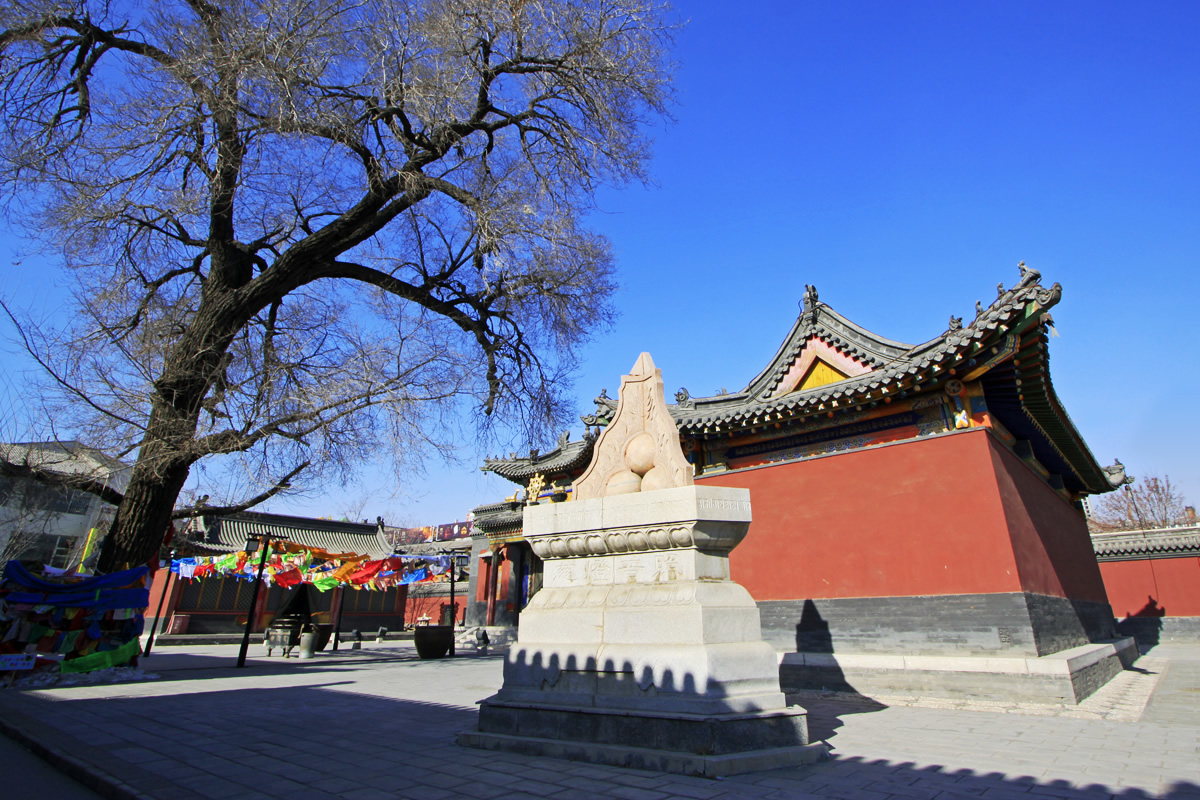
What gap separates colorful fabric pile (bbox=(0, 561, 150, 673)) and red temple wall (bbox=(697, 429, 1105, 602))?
9.78 meters

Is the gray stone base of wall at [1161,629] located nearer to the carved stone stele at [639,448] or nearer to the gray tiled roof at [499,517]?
the gray tiled roof at [499,517]

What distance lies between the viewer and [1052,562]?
1074 centimetres

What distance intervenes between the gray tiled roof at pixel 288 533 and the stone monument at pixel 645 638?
72.8 feet

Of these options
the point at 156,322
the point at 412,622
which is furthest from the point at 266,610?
the point at 156,322

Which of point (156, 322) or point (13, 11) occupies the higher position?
point (13, 11)

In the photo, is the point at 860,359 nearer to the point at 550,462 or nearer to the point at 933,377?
the point at 933,377

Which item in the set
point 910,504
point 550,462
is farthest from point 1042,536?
point 550,462

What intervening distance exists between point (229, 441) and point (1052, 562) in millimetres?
13615

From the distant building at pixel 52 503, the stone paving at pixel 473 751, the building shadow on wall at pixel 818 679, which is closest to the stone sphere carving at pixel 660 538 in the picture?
the stone paving at pixel 473 751

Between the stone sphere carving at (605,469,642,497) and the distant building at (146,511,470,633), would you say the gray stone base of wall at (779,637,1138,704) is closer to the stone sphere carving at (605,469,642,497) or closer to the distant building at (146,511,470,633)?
the stone sphere carving at (605,469,642,497)

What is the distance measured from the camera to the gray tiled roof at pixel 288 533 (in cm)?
2541

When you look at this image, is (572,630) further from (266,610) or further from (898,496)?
(266,610)

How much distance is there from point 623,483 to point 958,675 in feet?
19.5

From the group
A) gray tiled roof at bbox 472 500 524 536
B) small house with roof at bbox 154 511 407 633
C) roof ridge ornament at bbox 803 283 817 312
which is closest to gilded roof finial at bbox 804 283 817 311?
roof ridge ornament at bbox 803 283 817 312
